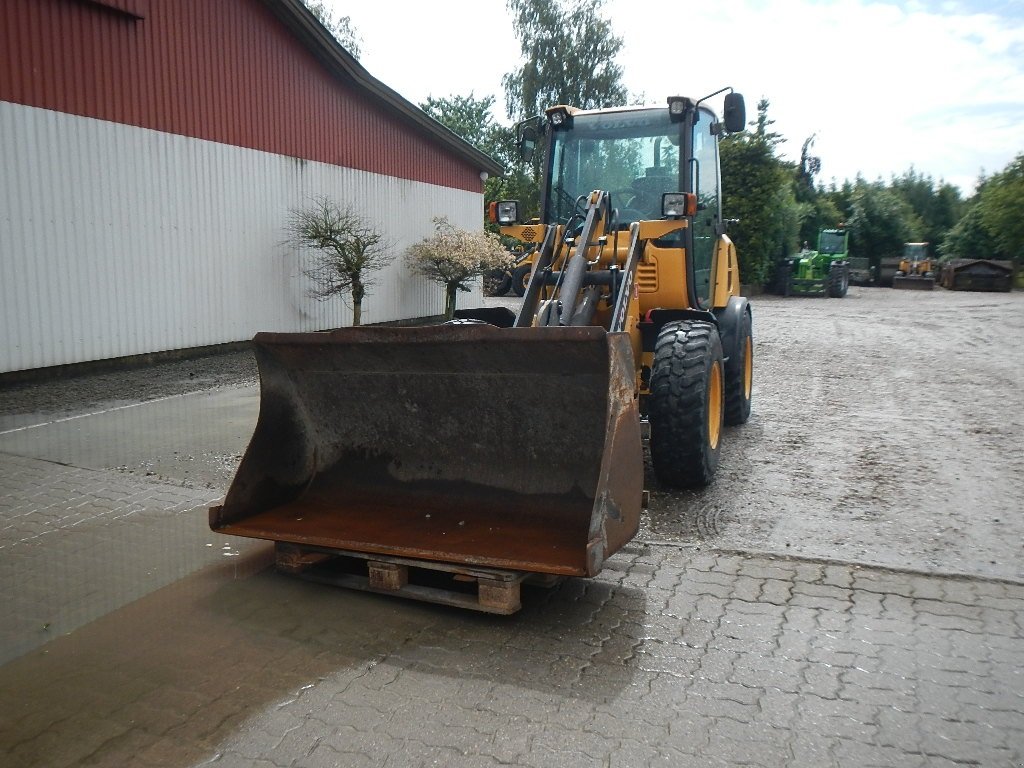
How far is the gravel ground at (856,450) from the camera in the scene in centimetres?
471

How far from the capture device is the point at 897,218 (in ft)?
134

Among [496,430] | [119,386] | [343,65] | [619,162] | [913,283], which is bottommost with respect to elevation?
[119,386]

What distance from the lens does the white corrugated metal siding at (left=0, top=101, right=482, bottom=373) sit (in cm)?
924

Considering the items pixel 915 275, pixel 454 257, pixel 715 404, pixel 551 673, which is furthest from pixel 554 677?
pixel 915 275

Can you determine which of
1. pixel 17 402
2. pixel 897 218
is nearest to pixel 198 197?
pixel 17 402

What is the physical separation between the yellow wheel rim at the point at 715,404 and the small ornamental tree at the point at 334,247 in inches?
351

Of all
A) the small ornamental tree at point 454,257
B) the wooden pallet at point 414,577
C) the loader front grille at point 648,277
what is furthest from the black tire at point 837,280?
the wooden pallet at point 414,577

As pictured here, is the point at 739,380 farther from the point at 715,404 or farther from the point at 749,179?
the point at 749,179

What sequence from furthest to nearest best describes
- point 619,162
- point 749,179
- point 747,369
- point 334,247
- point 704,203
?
point 749,179
point 334,247
point 747,369
point 704,203
point 619,162

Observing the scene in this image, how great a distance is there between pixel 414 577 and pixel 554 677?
1.16m

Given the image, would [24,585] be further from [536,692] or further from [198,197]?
[198,197]

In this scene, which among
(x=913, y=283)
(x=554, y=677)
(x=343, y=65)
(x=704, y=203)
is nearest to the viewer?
(x=554, y=677)

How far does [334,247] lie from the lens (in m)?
13.7

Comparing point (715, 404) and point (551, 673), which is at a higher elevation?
point (715, 404)
